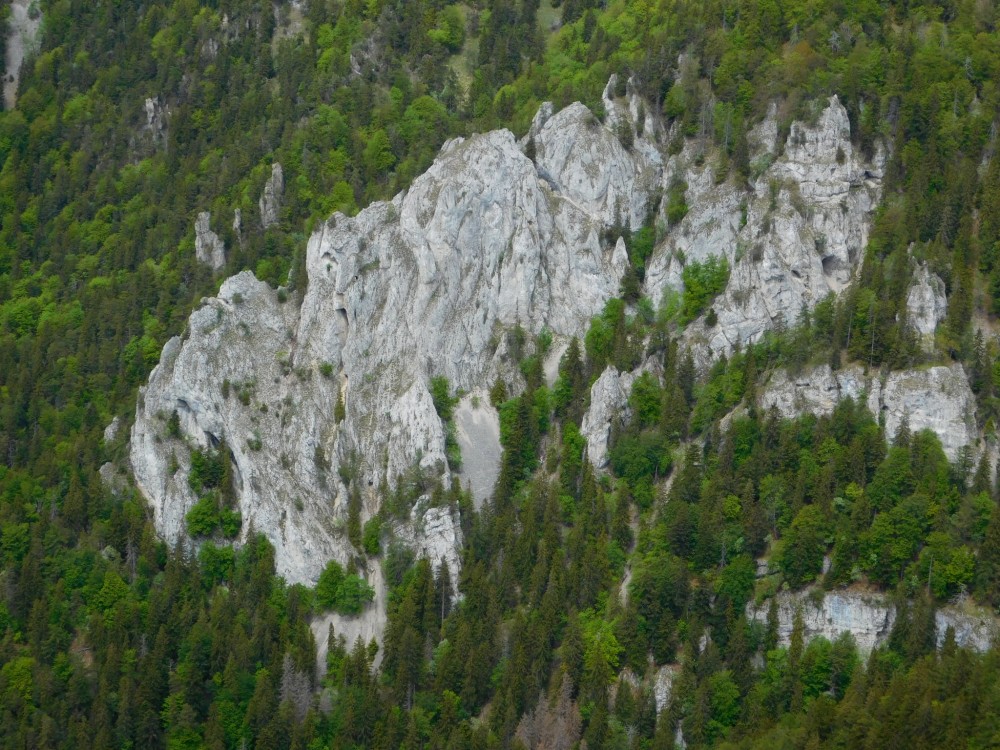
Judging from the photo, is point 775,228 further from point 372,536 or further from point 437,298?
point 372,536

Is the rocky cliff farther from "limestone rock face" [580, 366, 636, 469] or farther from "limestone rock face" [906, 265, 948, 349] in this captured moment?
"limestone rock face" [906, 265, 948, 349]

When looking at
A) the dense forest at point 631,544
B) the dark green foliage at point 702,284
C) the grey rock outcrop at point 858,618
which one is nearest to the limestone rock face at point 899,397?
the dense forest at point 631,544

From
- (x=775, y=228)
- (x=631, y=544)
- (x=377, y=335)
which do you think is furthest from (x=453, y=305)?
(x=631, y=544)

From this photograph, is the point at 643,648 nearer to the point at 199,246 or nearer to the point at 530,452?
the point at 530,452

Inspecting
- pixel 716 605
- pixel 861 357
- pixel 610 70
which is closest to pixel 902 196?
pixel 861 357

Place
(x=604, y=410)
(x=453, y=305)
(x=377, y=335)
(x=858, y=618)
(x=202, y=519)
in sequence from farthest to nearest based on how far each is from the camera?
(x=453, y=305)
(x=377, y=335)
(x=202, y=519)
(x=604, y=410)
(x=858, y=618)

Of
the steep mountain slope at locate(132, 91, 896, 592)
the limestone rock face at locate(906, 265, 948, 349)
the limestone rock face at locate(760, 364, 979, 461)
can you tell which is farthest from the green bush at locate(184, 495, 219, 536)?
the limestone rock face at locate(906, 265, 948, 349)
